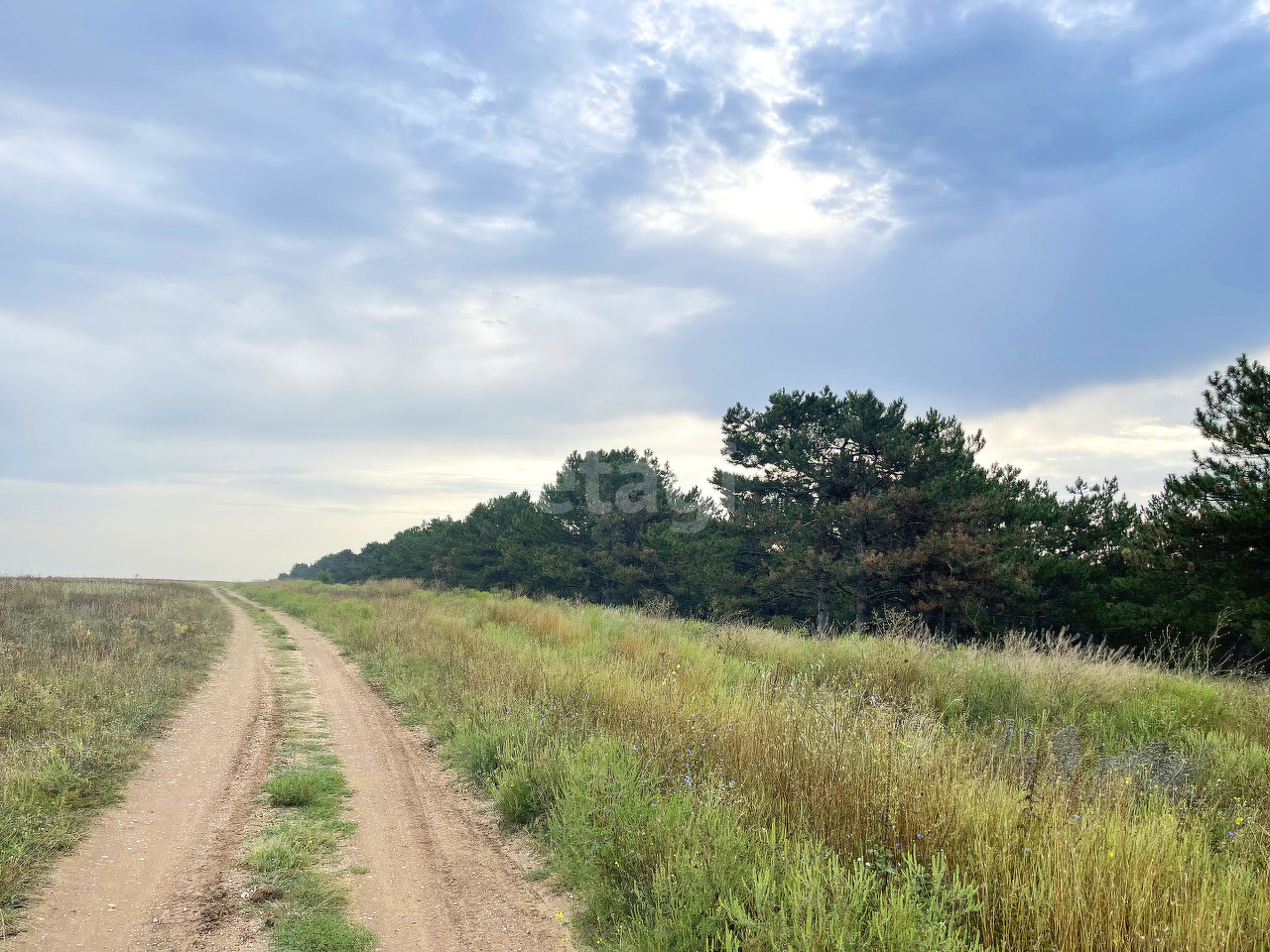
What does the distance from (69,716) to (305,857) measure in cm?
505

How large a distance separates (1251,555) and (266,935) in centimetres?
2397

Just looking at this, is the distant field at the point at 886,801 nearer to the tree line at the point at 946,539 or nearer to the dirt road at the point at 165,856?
the dirt road at the point at 165,856

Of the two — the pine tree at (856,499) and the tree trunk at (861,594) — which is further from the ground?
the pine tree at (856,499)

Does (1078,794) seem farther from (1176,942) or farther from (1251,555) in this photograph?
(1251,555)

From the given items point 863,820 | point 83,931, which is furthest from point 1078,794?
point 83,931

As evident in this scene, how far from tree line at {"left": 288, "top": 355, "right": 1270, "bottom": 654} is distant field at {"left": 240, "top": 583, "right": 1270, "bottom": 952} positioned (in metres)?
12.9

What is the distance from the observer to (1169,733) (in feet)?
24.9

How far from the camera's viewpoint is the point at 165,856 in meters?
4.85

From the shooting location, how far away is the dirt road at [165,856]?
3.84 metres

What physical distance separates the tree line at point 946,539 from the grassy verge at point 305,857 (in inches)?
801

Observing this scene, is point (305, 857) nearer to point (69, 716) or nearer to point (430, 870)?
point (430, 870)

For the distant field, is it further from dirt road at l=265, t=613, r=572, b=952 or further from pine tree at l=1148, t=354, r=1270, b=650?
pine tree at l=1148, t=354, r=1270, b=650

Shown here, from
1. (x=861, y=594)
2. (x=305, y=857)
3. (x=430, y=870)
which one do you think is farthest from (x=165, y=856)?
(x=861, y=594)

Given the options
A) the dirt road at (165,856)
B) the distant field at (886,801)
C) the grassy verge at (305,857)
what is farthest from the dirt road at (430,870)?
the dirt road at (165,856)
